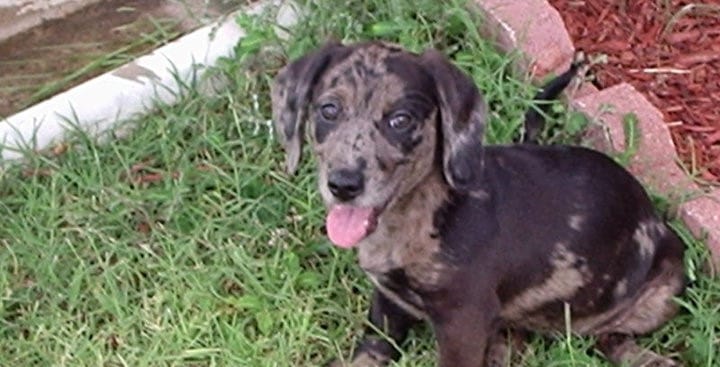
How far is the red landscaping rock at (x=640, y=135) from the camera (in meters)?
4.91

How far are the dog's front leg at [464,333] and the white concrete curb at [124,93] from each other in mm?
1795

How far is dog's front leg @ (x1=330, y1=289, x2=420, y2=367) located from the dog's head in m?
0.57

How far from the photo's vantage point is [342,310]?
482cm

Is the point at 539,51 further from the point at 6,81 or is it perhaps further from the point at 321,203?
the point at 6,81

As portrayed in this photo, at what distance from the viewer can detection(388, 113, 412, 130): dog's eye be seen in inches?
157

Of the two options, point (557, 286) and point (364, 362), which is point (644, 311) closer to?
point (557, 286)

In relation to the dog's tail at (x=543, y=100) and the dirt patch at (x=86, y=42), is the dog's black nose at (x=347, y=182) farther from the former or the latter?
the dirt patch at (x=86, y=42)

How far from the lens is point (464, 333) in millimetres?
4215

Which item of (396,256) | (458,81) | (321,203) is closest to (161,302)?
(321,203)

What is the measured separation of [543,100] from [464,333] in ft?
3.92

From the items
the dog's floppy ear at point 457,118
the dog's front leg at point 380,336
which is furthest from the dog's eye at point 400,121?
the dog's front leg at point 380,336

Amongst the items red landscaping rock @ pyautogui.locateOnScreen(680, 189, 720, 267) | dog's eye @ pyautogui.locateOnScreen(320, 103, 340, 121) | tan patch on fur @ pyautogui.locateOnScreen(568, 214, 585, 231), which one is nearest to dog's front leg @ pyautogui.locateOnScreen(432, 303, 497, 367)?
tan patch on fur @ pyautogui.locateOnScreen(568, 214, 585, 231)

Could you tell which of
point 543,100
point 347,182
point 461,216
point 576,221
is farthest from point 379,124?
point 543,100

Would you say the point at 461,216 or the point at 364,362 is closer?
the point at 461,216
